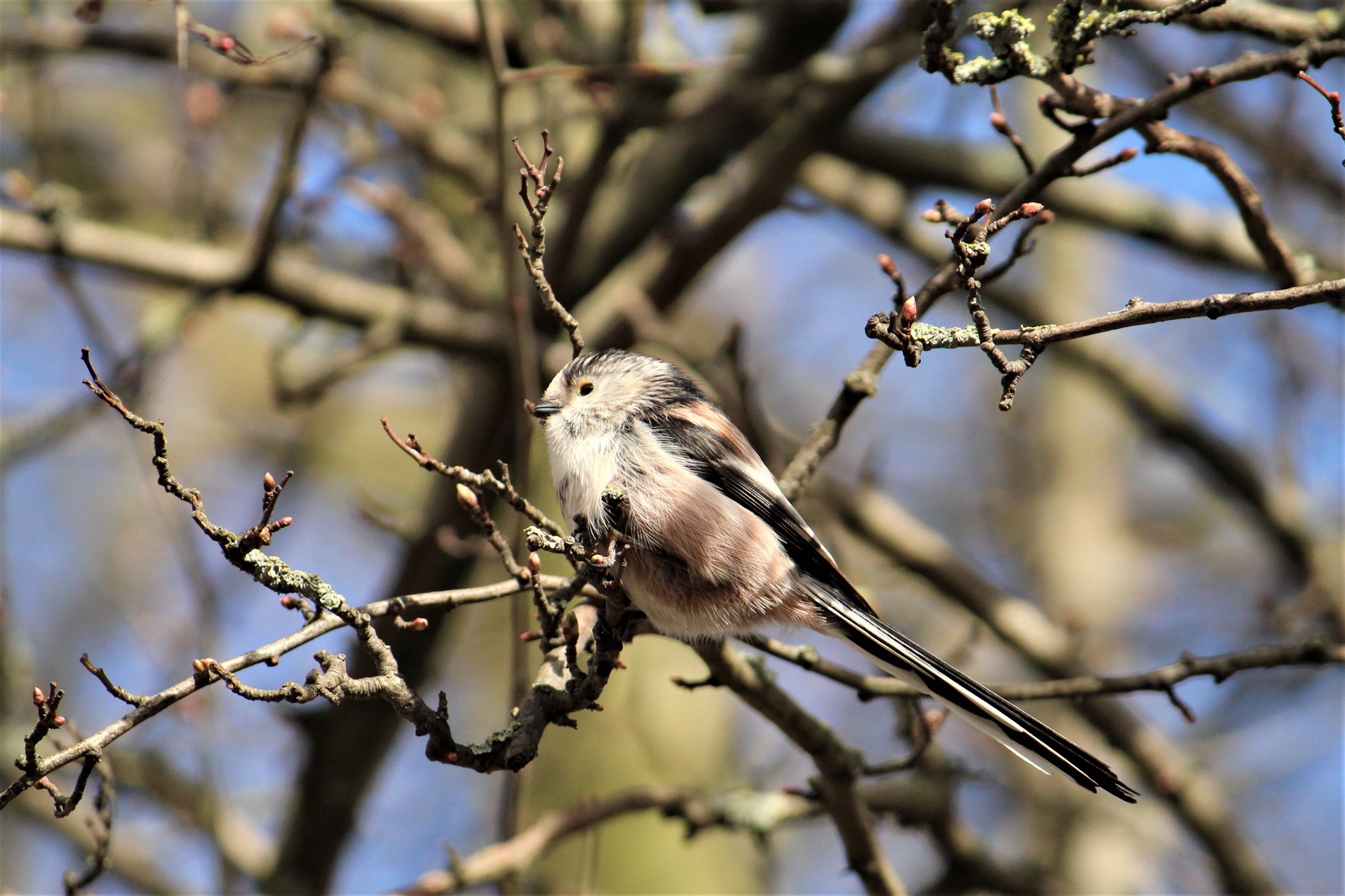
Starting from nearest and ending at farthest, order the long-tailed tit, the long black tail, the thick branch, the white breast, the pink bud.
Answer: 1. the thick branch
2. the pink bud
3. the long black tail
4. the long-tailed tit
5. the white breast

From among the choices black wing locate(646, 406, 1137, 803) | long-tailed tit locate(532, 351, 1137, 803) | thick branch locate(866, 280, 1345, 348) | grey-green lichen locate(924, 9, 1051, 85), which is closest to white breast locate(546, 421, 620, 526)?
long-tailed tit locate(532, 351, 1137, 803)

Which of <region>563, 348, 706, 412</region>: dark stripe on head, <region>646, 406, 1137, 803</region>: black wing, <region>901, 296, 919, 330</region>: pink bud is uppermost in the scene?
<region>901, 296, 919, 330</region>: pink bud

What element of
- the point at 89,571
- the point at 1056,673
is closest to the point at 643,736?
the point at 1056,673

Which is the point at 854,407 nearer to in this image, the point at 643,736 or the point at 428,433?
the point at 643,736

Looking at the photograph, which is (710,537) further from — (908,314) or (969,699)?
(908,314)

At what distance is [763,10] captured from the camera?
4.63m

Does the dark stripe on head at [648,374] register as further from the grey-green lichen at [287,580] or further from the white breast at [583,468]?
the grey-green lichen at [287,580]

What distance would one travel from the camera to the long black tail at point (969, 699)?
2398 mm

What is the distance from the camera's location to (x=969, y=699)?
101 inches

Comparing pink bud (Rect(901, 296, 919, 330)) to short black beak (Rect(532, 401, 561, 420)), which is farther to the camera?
short black beak (Rect(532, 401, 561, 420))

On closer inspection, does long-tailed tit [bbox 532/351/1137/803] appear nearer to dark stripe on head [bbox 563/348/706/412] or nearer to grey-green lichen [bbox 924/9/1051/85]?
dark stripe on head [bbox 563/348/706/412]

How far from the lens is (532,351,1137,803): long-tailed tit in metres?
2.57

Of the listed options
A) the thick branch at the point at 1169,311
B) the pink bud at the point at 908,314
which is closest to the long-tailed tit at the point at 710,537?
the pink bud at the point at 908,314

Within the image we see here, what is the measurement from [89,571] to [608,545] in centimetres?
648
